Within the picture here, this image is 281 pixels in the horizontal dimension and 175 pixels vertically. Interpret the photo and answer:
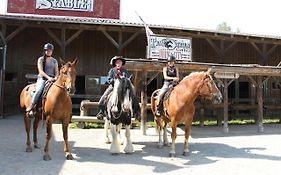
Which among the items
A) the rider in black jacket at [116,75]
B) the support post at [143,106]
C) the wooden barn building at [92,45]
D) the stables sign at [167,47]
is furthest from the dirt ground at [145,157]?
the wooden barn building at [92,45]

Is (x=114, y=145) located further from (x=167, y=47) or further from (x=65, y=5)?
(x=65, y=5)

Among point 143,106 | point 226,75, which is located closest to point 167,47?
point 226,75

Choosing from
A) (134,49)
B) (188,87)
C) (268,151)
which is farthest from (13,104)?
(268,151)

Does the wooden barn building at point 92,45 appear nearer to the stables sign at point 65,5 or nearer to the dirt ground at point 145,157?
the stables sign at point 65,5

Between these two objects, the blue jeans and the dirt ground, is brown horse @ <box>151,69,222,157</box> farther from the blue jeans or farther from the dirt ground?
the blue jeans

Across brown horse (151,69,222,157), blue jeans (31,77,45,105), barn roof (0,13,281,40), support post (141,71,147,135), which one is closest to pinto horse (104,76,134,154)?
brown horse (151,69,222,157)

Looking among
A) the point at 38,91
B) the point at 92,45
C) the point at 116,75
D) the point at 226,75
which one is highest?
the point at 92,45

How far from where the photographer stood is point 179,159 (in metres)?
7.77

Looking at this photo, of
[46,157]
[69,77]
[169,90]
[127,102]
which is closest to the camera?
[69,77]

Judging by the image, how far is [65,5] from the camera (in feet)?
60.1

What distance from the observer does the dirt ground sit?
6617mm

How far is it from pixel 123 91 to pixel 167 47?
6.64 metres

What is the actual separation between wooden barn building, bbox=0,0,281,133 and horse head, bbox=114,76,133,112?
8752mm

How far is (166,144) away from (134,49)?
36.2ft
